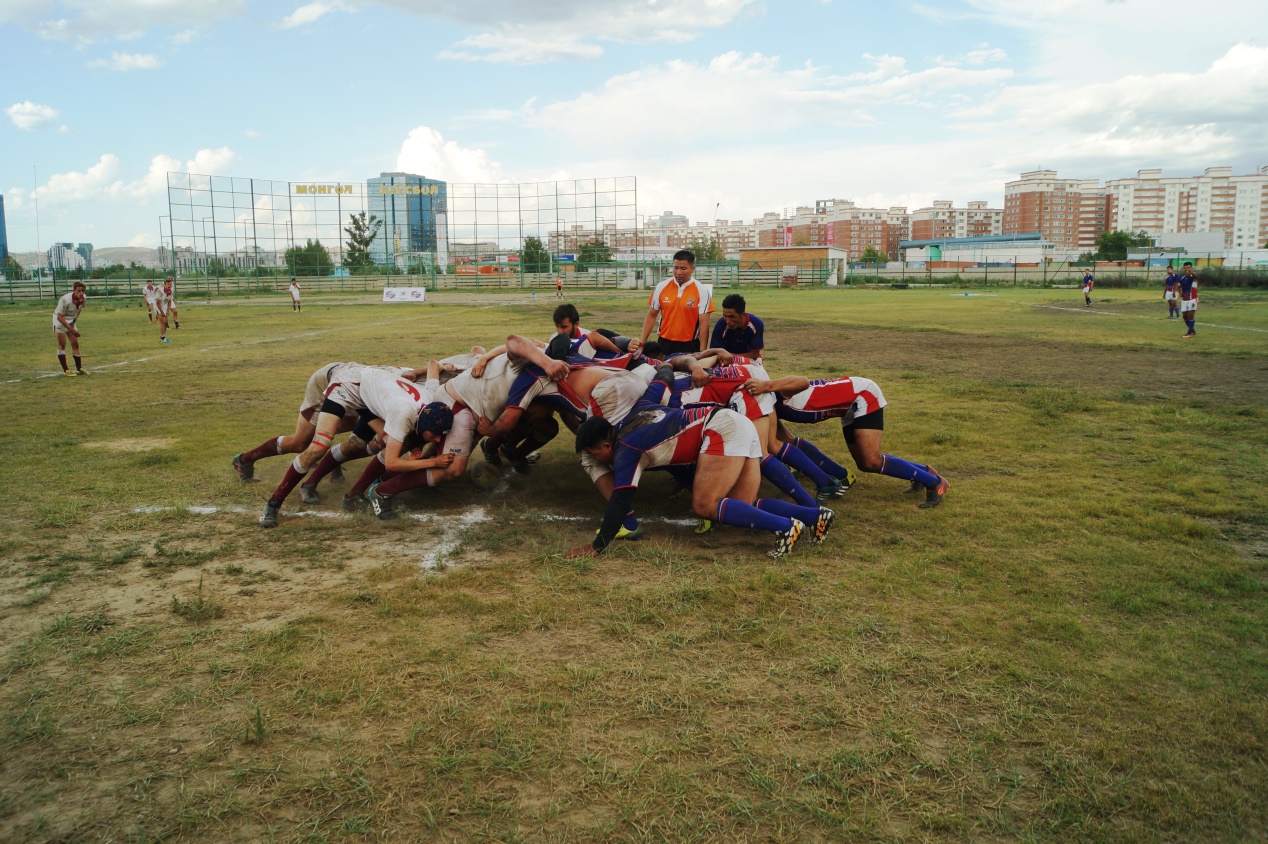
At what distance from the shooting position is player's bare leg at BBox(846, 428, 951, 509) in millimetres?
6582

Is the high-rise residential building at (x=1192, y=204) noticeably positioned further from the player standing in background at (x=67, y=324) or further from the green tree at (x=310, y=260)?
the player standing in background at (x=67, y=324)

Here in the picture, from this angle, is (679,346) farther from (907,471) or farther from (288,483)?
(288,483)

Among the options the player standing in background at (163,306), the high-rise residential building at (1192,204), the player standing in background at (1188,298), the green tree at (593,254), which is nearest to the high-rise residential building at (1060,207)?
the high-rise residential building at (1192,204)

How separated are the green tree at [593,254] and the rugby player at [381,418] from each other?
2006 inches

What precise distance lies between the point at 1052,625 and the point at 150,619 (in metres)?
5.06

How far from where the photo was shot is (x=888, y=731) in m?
3.42

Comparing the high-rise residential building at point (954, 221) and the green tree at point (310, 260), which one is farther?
the high-rise residential building at point (954, 221)

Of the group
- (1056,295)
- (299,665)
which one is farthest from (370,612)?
(1056,295)

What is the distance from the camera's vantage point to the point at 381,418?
6.74 metres

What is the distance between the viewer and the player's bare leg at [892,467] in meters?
6.58

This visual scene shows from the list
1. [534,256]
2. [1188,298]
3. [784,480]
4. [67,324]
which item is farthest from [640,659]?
[534,256]

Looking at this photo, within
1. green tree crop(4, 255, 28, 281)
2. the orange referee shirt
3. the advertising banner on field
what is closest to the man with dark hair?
the orange referee shirt

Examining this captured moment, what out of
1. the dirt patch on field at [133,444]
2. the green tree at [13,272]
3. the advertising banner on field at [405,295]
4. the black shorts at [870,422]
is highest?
the green tree at [13,272]

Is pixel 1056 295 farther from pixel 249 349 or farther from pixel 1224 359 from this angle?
pixel 249 349
